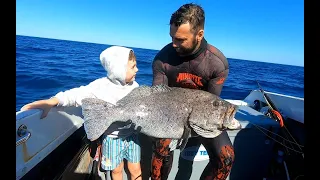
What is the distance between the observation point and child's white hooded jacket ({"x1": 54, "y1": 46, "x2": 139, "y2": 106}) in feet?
8.63

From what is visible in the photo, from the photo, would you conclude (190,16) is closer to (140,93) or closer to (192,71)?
(192,71)

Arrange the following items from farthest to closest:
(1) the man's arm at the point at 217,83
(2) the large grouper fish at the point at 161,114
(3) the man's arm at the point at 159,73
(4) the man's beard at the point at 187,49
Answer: (3) the man's arm at the point at 159,73 < (1) the man's arm at the point at 217,83 < (4) the man's beard at the point at 187,49 < (2) the large grouper fish at the point at 161,114

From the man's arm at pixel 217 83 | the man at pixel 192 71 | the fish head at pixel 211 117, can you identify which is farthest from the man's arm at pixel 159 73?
the fish head at pixel 211 117

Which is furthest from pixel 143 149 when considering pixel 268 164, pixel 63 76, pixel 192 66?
pixel 63 76

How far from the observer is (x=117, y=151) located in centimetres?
264

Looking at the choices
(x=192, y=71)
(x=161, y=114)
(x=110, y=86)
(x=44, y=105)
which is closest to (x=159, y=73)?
(x=192, y=71)

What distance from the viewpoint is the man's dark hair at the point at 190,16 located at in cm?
248

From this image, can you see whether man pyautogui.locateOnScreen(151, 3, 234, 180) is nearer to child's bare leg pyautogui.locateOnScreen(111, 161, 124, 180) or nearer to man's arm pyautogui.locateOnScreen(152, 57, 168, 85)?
man's arm pyautogui.locateOnScreen(152, 57, 168, 85)

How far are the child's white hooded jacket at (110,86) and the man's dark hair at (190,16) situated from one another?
2.13 feet

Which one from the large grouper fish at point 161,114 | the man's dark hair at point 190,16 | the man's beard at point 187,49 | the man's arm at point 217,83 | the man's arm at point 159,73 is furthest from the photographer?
the man's arm at point 159,73

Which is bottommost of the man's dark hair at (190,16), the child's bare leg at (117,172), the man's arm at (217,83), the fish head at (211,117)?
the child's bare leg at (117,172)

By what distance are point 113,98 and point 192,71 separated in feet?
3.34

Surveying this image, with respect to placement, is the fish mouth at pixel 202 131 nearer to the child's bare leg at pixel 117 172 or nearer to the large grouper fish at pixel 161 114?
the large grouper fish at pixel 161 114
